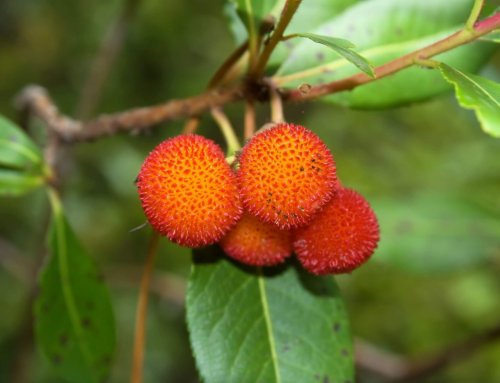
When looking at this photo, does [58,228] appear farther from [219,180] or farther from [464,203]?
[464,203]

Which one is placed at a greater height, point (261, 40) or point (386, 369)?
point (261, 40)

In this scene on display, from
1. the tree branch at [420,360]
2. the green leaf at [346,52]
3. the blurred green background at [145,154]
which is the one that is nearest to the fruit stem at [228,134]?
the green leaf at [346,52]

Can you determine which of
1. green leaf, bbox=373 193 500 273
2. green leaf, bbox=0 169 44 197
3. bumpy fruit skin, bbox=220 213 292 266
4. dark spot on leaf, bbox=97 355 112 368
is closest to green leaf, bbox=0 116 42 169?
green leaf, bbox=0 169 44 197

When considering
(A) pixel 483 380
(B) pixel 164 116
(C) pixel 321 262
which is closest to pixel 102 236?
(A) pixel 483 380

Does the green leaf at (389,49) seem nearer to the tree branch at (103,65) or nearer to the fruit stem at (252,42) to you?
the fruit stem at (252,42)

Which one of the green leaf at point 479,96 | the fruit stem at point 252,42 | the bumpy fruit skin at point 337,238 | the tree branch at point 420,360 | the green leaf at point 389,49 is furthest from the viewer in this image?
the tree branch at point 420,360
